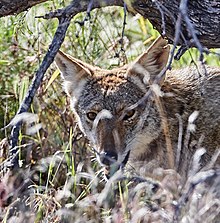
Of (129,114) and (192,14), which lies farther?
(129,114)

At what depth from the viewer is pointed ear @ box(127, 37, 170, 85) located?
541 centimetres

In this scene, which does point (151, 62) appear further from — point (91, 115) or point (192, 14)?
point (192, 14)

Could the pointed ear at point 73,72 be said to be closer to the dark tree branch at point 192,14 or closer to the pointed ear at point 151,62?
the pointed ear at point 151,62

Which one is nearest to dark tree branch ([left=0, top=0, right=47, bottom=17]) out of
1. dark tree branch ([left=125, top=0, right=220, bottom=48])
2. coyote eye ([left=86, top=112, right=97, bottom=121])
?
dark tree branch ([left=125, top=0, right=220, bottom=48])

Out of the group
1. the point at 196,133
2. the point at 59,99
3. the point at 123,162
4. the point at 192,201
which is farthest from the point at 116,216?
the point at 59,99

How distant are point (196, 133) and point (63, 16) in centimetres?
144

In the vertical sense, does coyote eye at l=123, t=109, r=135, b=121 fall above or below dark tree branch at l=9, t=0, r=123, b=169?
below

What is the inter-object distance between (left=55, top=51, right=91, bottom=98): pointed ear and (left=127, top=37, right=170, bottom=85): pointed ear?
1.23ft

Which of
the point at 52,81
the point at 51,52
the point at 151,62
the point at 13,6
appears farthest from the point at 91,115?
the point at 13,6

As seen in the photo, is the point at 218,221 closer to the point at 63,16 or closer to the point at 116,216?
the point at 116,216

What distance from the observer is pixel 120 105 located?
5.48m

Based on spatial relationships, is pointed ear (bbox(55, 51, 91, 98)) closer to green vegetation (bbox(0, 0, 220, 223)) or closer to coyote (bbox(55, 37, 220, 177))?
coyote (bbox(55, 37, 220, 177))

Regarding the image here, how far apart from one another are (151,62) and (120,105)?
15.0 inches

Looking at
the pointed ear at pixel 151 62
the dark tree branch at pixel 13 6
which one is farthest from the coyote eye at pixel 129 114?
the dark tree branch at pixel 13 6
